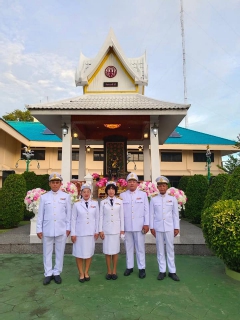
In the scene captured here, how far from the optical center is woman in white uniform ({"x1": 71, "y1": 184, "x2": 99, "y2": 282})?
4.27 m

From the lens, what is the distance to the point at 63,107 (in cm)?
877

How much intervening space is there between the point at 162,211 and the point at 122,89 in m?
9.04

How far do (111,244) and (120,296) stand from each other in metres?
0.93

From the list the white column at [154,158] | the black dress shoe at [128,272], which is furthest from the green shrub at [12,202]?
the black dress shoe at [128,272]

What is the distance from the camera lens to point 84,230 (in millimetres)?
4336

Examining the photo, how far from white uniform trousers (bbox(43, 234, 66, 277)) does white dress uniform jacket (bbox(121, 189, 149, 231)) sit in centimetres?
125

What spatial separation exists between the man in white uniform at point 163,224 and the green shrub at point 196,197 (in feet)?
21.2

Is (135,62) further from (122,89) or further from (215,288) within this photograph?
(215,288)

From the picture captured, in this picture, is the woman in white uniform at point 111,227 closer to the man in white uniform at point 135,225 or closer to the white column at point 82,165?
the man in white uniform at point 135,225

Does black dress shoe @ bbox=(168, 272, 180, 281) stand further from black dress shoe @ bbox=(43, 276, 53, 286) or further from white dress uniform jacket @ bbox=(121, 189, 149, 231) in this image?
black dress shoe @ bbox=(43, 276, 53, 286)

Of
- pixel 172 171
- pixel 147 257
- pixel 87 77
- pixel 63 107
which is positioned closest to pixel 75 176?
pixel 172 171

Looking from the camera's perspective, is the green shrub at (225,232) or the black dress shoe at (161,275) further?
the black dress shoe at (161,275)

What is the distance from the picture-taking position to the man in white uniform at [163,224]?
4.45 m

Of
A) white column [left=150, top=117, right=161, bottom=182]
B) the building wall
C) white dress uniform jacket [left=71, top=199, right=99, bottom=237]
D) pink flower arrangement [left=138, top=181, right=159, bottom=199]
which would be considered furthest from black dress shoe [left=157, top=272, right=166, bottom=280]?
the building wall
